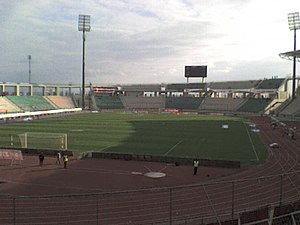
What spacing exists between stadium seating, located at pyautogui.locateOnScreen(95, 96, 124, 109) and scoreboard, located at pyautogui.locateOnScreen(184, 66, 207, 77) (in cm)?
2621

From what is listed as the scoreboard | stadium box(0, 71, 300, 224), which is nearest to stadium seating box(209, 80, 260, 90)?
the scoreboard

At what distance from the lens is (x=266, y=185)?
822 inches

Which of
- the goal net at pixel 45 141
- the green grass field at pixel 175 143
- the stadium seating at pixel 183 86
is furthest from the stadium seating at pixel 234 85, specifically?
the goal net at pixel 45 141

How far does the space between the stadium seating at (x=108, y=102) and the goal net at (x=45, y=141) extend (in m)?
72.0

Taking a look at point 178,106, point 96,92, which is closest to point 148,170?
point 178,106

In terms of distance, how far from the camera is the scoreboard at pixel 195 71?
370ft

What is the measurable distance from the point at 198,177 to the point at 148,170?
421cm

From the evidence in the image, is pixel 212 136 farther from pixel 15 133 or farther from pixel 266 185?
pixel 15 133

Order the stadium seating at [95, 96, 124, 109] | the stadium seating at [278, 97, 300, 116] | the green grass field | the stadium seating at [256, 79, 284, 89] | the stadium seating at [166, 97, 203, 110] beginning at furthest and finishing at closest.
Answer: the stadium seating at [95, 96, 124, 109] → the stadium seating at [166, 97, 203, 110] → the stadium seating at [256, 79, 284, 89] → the stadium seating at [278, 97, 300, 116] → the green grass field

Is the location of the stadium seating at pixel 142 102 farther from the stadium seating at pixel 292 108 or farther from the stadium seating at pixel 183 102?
the stadium seating at pixel 292 108

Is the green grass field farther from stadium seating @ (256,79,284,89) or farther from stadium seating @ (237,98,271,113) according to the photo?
stadium seating @ (256,79,284,89)

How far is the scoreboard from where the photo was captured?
11288 cm

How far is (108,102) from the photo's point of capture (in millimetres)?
120000

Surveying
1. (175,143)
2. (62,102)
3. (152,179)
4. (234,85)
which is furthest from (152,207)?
(234,85)
